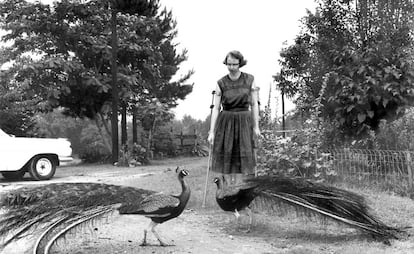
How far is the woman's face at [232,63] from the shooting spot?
16.4ft

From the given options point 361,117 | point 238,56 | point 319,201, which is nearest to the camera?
point 319,201

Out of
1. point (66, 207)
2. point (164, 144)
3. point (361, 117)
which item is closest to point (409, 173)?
point (361, 117)

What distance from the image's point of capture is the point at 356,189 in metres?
6.82

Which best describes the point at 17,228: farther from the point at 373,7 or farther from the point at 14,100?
the point at 14,100

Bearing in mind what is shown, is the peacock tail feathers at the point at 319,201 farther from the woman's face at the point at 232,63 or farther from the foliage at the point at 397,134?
the foliage at the point at 397,134

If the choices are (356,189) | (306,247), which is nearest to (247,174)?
(306,247)

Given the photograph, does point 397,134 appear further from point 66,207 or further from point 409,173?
point 66,207

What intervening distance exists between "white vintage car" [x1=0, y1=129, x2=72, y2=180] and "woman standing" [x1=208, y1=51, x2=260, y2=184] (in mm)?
6529

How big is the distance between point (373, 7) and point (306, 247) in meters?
6.97

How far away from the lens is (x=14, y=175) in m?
11.0

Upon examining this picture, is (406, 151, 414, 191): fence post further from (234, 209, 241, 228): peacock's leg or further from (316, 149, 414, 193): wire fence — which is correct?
(234, 209, 241, 228): peacock's leg

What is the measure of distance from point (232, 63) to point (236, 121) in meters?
0.65

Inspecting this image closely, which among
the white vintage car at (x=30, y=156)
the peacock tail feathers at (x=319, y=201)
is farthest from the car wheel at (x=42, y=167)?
the peacock tail feathers at (x=319, y=201)

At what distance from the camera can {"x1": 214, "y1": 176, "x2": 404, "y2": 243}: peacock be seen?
415 centimetres
